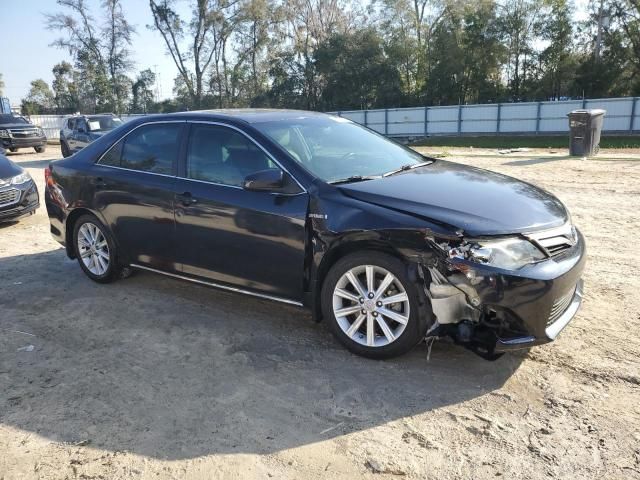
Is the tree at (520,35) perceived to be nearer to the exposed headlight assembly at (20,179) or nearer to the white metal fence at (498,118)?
the white metal fence at (498,118)

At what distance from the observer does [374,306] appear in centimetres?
356

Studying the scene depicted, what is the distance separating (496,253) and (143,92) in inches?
2304

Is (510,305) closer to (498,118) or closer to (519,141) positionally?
(519,141)

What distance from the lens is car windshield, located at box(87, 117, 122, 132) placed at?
58.5ft

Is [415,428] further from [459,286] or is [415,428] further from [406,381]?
[459,286]

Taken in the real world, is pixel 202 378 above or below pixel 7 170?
below

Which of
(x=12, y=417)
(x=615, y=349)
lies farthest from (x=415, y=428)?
(x=12, y=417)

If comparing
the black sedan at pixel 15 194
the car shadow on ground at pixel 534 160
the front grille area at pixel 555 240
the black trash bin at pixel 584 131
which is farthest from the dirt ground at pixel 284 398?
the black trash bin at pixel 584 131

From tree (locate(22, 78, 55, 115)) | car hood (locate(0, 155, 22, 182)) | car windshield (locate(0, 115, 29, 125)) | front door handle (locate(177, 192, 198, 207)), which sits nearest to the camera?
front door handle (locate(177, 192, 198, 207))

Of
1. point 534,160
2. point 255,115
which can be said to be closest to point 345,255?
point 255,115

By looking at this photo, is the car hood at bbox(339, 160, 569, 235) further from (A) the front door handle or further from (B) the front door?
(A) the front door handle

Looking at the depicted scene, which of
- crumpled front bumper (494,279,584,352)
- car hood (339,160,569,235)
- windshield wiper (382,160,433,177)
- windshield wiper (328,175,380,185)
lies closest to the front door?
windshield wiper (328,175,380,185)

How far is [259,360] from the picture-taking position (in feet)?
12.4

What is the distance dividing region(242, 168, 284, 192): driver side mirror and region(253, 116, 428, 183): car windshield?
256 millimetres
